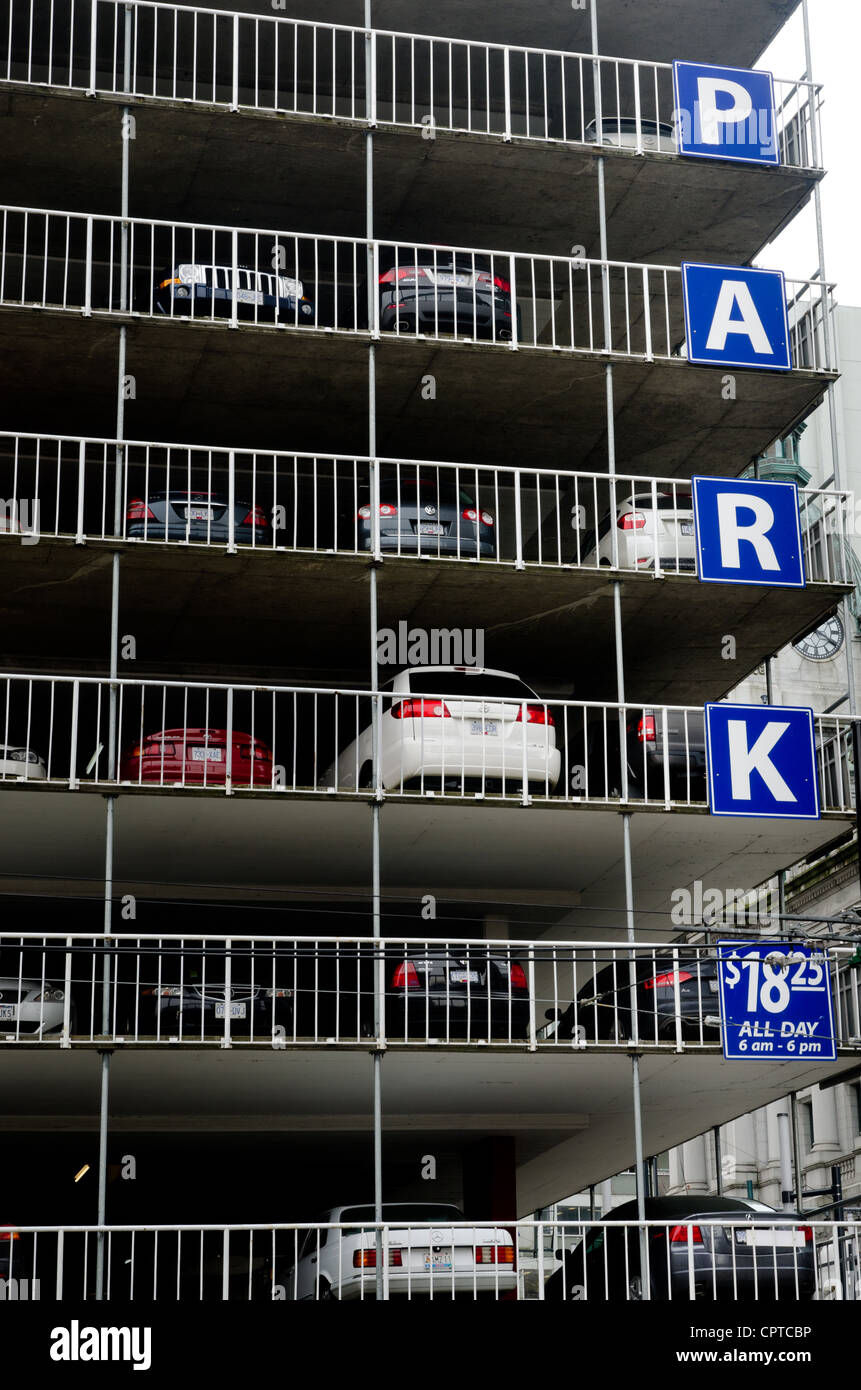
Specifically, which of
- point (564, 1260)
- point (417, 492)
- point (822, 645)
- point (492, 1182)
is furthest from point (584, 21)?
point (822, 645)

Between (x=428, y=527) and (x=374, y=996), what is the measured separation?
535 cm

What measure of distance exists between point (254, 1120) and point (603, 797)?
5.51 meters

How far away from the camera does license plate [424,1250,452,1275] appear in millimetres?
18297

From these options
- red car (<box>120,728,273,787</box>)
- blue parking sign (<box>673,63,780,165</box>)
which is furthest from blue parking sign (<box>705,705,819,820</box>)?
blue parking sign (<box>673,63,780,165</box>)

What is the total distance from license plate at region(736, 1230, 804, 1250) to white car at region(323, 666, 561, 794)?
4930 mm

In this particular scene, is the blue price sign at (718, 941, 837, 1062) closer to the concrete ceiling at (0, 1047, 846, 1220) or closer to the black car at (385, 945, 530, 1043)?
the concrete ceiling at (0, 1047, 846, 1220)

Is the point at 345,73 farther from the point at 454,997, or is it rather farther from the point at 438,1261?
the point at 438,1261

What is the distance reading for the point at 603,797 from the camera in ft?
72.7

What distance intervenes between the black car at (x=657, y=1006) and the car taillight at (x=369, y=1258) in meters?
2.94

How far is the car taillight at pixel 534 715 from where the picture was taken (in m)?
21.0

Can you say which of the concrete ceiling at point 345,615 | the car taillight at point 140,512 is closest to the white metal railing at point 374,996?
the concrete ceiling at point 345,615

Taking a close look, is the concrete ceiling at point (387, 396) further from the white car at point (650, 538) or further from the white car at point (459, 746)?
the white car at point (459, 746)
